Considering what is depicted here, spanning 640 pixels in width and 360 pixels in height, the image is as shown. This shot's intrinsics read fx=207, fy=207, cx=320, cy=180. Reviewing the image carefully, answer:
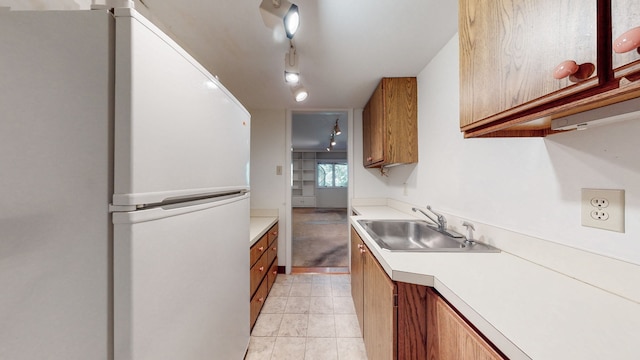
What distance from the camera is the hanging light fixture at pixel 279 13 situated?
100 centimetres

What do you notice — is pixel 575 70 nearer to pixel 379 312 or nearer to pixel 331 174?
pixel 379 312

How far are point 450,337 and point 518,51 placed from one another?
0.90m

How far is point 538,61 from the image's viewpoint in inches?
21.7

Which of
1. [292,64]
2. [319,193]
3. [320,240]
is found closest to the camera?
[292,64]

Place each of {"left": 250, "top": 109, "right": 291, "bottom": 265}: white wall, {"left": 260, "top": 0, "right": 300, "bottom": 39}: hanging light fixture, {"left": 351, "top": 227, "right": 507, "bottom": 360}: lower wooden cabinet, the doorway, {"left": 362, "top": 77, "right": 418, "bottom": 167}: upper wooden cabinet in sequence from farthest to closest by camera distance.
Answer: the doorway, {"left": 250, "top": 109, "right": 291, "bottom": 265}: white wall, {"left": 362, "top": 77, "right": 418, "bottom": 167}: upper wooden cabinet, {"left": 260, "top": 0, "right": 300, "bottom": 39}: hanging light fixture, {"left": 351, "top": 227, "right": 507, "bottom": 360}: lower wooden cabinet

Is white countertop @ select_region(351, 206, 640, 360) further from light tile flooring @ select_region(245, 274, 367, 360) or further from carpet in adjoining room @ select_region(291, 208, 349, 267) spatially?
carpet in adjoining room @ select_region(291, 208, 349, 267)

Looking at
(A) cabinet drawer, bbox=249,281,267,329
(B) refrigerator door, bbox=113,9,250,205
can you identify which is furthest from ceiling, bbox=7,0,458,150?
(A) cabinet drawer, bbox=249,281,267,329

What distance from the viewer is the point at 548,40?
0.53 metres

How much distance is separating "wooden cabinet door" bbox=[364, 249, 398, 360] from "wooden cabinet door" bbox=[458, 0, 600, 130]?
2.54 feet

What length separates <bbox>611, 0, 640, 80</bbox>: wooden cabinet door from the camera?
385mm

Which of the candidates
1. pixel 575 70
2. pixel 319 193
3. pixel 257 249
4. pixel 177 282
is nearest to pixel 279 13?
pixel 575 70

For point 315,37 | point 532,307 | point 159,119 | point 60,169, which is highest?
point 315,37

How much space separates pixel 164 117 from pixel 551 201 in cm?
142

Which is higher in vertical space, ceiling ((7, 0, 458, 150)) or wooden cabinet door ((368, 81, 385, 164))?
ceiling ((7, 0, 458, 150))
